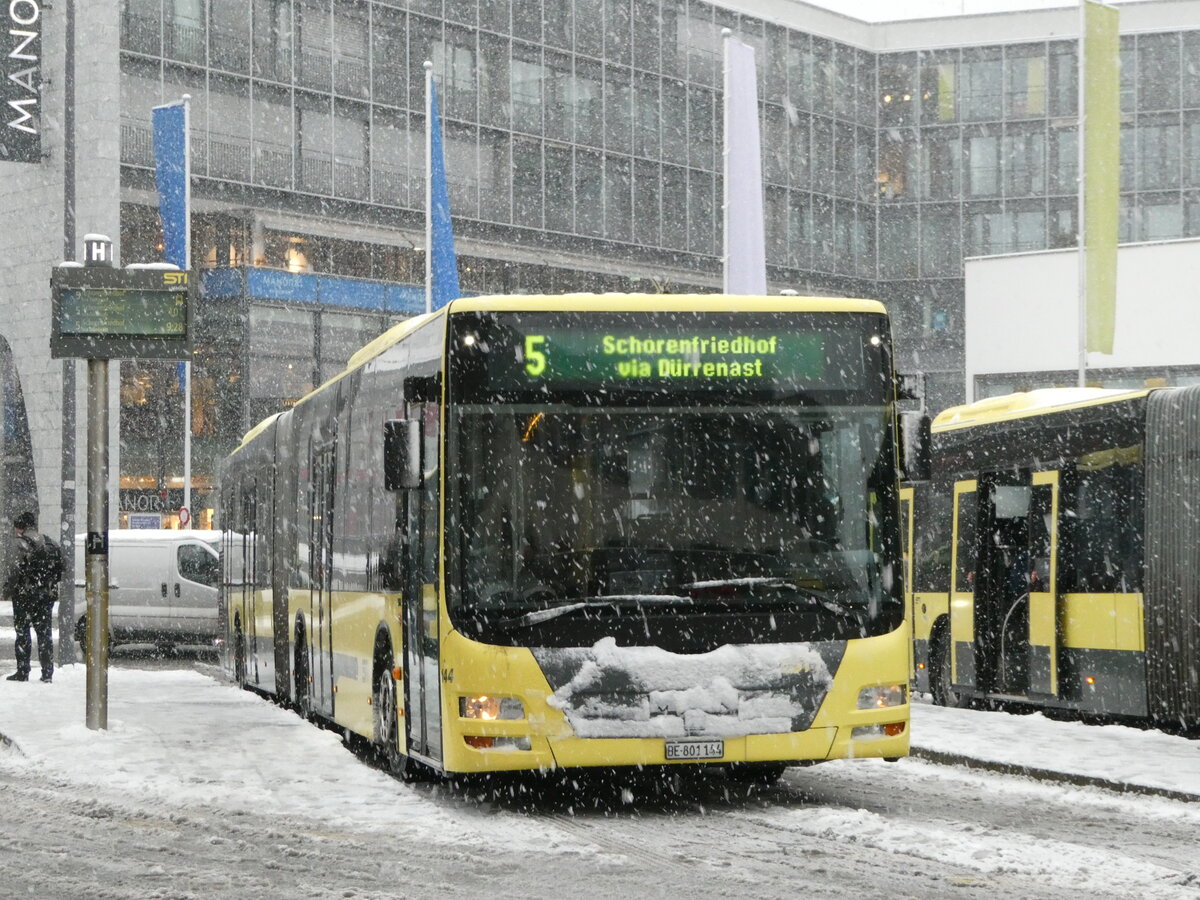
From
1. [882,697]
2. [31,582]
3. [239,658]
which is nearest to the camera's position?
[882,697]

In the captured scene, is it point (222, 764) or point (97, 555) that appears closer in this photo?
point (222, 764)

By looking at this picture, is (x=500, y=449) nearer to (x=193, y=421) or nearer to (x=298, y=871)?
(x=298, y=871)

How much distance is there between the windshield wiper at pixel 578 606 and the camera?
11352mm

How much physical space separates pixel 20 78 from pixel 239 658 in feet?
70.4

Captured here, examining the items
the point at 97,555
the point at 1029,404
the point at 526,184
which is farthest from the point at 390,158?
the point at 97,555

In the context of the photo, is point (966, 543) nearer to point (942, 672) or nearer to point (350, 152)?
point (942, 672)

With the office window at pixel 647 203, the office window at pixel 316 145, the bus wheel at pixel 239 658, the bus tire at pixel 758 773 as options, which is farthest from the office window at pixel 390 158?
the bus tire at pixel 758 773

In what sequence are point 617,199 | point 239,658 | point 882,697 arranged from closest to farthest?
point 882,697
point 239,658
point 617,199

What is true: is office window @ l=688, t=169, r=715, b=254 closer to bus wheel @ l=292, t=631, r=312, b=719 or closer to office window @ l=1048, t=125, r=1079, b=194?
office window @ l=1048, t=125, r=1079, b=194

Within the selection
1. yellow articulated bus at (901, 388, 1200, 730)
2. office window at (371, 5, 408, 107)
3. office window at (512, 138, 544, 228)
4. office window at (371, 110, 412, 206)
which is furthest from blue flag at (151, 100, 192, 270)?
yellow articulated bus at (901, 388, 1200, 730)

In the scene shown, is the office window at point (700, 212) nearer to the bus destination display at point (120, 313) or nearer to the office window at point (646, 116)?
the office window at point (646, 116)

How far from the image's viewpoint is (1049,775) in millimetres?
13141

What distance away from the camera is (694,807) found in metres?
11.9

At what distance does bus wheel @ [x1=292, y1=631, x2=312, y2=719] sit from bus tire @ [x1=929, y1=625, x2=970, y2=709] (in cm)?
627
